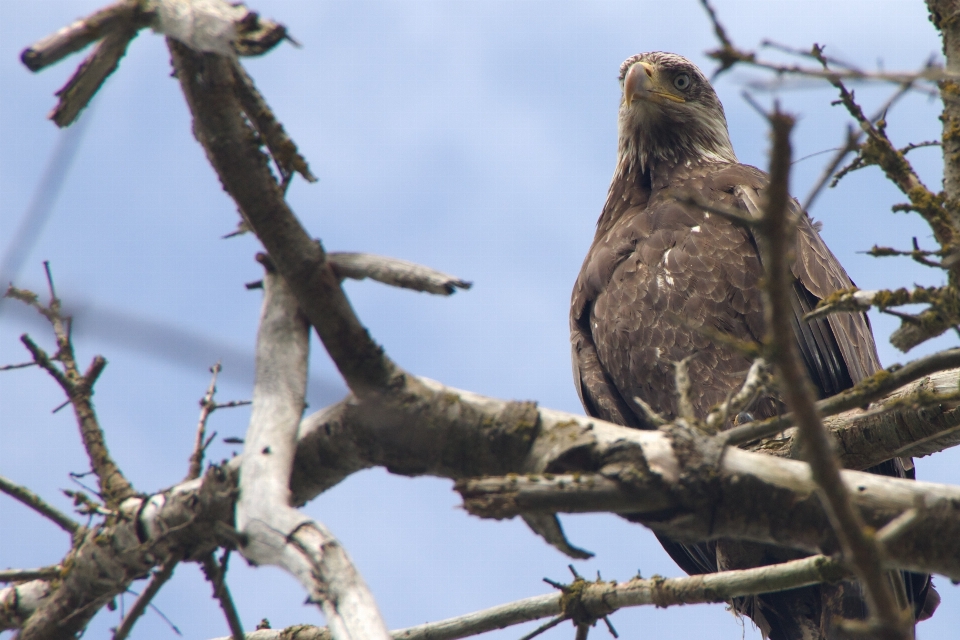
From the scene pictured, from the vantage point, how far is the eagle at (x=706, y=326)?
4.55 meters

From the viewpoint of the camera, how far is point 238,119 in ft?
6.44

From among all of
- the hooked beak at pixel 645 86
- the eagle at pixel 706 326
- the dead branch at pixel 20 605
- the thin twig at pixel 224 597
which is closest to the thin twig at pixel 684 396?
the thin twig at pixel 224 597

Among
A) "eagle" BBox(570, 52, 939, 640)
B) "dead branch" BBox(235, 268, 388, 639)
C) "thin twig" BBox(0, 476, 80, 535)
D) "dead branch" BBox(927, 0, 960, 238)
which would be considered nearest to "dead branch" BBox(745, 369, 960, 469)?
"eagle" BBox(570, 52, 939, 640)

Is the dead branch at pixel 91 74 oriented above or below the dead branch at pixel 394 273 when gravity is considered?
above

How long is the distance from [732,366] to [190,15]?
337 cm

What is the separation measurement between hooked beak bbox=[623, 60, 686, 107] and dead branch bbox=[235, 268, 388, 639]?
4.05 metres

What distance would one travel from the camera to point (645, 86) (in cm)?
587

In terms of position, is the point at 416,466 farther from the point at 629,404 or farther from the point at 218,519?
the point at 629,404

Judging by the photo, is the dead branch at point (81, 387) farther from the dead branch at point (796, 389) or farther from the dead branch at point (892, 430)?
the dead branch at point (892, 430)

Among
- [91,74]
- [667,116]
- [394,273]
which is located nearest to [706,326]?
[667,116]

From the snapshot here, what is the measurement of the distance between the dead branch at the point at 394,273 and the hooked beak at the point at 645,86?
4.07m

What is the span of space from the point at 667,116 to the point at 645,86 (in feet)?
0.77

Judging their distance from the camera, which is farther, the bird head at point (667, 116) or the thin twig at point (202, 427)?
the bird head at point (667, 116)

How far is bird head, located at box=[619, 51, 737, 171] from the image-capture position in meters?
5.86
